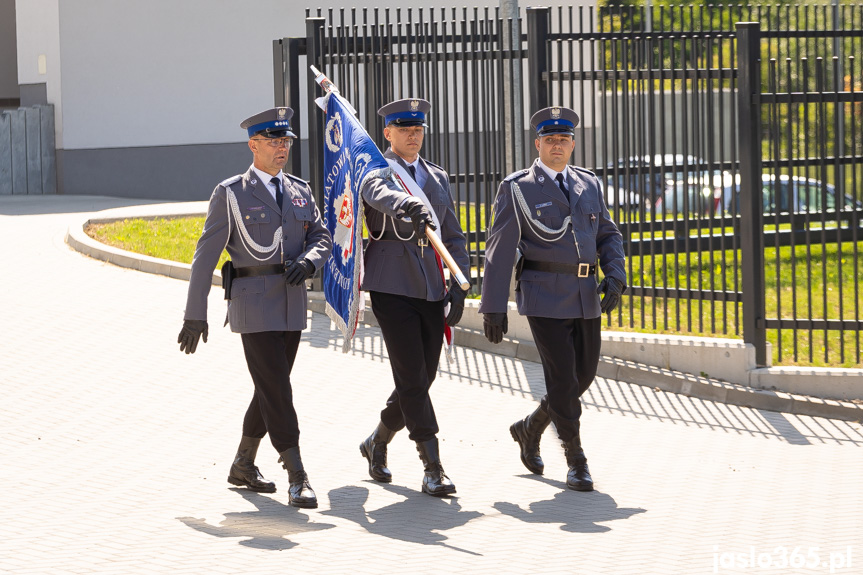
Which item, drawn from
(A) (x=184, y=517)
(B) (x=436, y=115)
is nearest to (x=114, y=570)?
(A) (x=184, y=517)

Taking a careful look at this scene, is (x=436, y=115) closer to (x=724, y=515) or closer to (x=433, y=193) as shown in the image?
(x=433, y=193)

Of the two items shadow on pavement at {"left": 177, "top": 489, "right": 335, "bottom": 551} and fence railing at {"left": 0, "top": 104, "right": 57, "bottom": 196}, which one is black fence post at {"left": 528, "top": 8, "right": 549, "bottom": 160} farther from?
fence railing at {"left": 0, "top": 104, "right": 57, "bottom": 196}

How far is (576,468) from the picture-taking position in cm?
657

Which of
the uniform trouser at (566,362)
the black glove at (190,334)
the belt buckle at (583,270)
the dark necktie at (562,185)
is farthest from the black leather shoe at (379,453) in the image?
the dark necktie at (562,185)

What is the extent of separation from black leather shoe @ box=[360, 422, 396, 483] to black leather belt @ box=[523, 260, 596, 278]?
3.74ft

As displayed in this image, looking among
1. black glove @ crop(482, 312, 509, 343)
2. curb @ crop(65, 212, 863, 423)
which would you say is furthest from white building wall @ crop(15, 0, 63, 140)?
black glove @ crop(482, 312, 509, 343)

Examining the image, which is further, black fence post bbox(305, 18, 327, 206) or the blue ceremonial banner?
black fence post bbox(305, 18, 327, 206)

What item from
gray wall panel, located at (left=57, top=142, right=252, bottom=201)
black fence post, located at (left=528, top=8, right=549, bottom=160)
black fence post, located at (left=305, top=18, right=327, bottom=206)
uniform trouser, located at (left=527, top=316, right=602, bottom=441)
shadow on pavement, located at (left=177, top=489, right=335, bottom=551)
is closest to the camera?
shadow on pavement, located at (left=177, top=489, right=335, bottom=551)

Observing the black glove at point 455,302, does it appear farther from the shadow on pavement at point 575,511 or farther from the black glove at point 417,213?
the shadow on pavement at point 575,511

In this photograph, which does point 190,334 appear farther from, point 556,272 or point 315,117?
point 315,117

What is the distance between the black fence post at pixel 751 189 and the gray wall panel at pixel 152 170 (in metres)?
16.8

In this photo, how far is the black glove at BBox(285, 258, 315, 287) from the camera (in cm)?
625

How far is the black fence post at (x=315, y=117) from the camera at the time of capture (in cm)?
1116

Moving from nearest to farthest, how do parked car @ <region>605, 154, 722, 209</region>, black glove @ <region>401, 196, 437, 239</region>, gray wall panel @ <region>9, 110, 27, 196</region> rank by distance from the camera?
black glove @ <region>401, 196, 437, 239</region>, parked car @ <region>605, 154, 722, 209</region>, gray wall panel @ <region>9, 110, 27, 196</region>
